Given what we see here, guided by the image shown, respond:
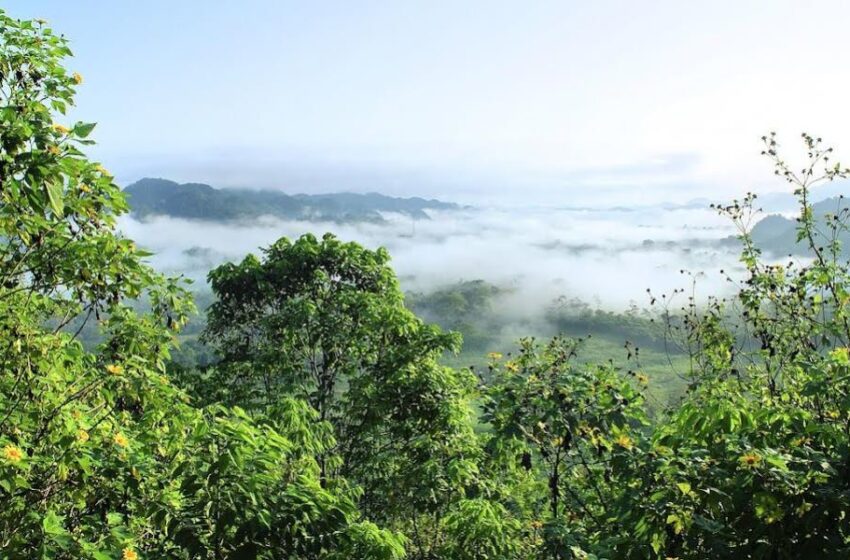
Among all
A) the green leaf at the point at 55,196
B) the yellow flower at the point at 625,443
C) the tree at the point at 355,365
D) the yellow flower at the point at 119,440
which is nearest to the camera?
the green leaf at the point at 55,196

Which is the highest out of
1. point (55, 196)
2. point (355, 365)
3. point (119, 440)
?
point (55, 196)

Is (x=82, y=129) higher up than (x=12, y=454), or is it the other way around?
(x=82, y=129)

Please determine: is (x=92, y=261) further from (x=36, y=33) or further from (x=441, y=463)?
(x=441, y=463)

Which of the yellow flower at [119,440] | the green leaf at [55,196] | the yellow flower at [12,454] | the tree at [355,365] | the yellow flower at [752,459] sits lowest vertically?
the tree at [355,365]

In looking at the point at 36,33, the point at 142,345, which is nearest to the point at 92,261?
the point at 36,33

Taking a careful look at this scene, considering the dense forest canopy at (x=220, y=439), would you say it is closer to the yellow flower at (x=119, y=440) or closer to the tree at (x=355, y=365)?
the yellow flower at (x=119, y=440)

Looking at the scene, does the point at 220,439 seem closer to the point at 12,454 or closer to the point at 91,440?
the point at 91,440

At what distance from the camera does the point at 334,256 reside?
20.5 meters

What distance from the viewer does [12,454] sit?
4.71 m

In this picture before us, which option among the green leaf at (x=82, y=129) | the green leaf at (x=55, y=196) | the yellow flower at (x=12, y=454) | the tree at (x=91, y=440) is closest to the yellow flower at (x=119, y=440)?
the tree at (x=91, y=440)

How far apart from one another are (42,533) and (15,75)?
3.76 meters

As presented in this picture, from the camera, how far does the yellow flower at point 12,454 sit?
4632 millimetres

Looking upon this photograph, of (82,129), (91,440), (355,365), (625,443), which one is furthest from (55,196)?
(355,365)

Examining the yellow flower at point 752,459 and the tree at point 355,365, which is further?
the tree at point 355,365
